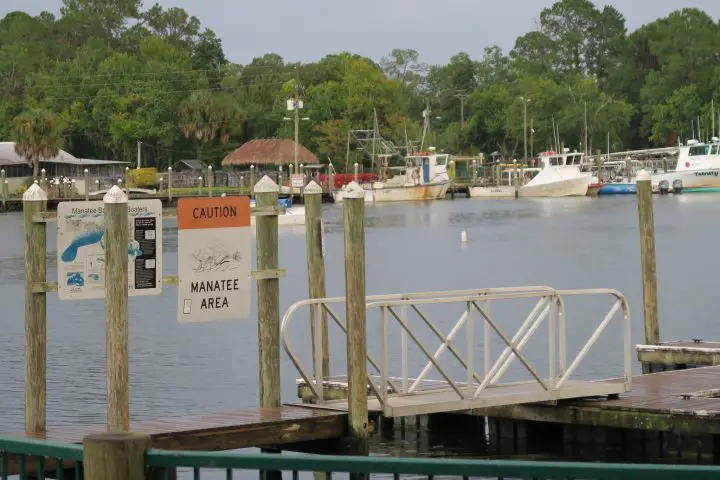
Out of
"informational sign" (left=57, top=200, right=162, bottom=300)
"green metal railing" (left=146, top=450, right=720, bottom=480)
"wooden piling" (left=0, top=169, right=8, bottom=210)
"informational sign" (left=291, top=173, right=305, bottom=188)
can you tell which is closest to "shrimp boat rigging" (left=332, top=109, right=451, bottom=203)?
"informational sign" (left=291, top=173, right=305, bottom=188)

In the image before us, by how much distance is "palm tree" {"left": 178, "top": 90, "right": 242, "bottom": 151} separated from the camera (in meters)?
131

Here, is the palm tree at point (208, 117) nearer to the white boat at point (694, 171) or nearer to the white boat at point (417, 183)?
the white boat at point (417, 183)

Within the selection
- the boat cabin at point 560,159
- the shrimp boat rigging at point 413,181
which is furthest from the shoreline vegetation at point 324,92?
the boat cabin at point 560,159

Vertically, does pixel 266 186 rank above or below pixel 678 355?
above

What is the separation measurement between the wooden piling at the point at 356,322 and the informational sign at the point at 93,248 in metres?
1.93

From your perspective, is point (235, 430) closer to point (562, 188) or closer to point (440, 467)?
point (440, 467)

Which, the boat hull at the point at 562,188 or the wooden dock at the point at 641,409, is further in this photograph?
the boat hull at the point at 562,188

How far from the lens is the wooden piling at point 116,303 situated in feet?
44.6

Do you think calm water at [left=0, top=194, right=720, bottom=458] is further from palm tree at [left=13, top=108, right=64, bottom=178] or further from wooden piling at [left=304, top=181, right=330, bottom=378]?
palm tree at [left=13, top=108, right=64, bottom=178]

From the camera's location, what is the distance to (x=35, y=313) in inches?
575

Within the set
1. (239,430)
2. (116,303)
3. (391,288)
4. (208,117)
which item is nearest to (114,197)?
(116,303)

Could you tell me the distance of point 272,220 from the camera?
15.2 metres

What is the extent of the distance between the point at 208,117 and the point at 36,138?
18.9 meters

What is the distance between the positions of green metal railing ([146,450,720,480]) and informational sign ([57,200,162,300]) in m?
6.91
